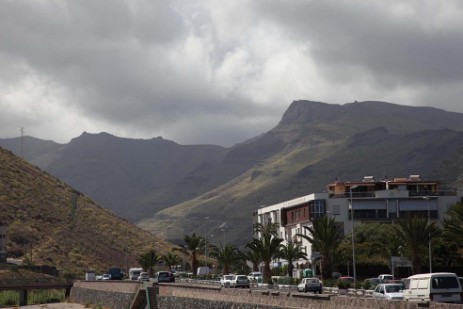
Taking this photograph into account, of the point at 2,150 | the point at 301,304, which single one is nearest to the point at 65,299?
the point at 301,304

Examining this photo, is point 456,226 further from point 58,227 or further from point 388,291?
point 58,227

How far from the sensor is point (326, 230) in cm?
8356

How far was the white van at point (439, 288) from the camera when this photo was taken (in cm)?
3850

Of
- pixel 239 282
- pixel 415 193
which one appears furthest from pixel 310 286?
pixel 415 193

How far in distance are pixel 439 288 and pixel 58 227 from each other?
385 ft

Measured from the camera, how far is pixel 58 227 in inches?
5832

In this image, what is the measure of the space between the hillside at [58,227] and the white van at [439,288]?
324 ft

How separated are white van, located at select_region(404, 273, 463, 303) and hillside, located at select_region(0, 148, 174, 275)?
98784 millimetres

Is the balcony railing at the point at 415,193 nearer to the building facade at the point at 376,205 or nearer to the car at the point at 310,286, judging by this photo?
the building facade at the point at 376,205

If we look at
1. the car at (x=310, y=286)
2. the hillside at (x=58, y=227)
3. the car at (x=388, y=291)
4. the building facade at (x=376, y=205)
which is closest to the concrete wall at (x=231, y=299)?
the car at (x=388, y=291)

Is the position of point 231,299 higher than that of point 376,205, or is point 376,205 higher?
point 376,205

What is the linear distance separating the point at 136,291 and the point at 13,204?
98052 mm

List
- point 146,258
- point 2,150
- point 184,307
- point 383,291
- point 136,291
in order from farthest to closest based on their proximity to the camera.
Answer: point 2,150 < point 146,258 < point 136,291 < point 383,291 < point 184,307

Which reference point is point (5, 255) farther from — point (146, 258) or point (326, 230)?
point (326, 230)
